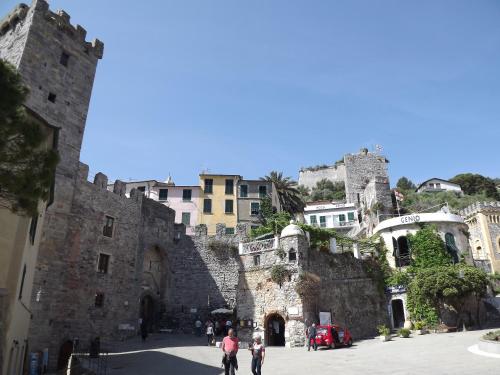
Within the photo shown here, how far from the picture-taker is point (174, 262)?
111ft

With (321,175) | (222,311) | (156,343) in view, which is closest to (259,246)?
(222,311)

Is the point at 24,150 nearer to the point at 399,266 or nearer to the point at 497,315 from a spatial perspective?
the point at 399,266

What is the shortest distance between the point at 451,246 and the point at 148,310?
2340cm

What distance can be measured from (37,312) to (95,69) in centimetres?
1751

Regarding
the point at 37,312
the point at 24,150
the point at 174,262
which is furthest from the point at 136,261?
the point at 24,150

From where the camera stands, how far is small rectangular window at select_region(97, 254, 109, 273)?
86.1 feet

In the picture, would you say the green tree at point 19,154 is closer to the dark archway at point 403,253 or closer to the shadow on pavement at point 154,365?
the shadow on pavement at point 154,365

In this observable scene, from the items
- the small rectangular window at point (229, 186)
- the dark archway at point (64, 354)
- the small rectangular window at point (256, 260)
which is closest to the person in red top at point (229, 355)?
the dark archway at point (64, 354)

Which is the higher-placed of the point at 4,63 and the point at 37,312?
the point at 4,63

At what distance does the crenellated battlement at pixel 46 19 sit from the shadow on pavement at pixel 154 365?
21.6m

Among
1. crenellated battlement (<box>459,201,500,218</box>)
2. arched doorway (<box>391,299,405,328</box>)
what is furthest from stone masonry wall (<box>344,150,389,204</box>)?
arched doorway (<box>391,299,405,328</box>)

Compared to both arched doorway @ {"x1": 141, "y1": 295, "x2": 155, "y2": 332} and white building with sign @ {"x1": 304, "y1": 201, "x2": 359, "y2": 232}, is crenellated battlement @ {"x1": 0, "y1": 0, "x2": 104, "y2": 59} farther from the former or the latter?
white building with sign @ {"x1": 304, "y1": 201, "x2": 359, "y2": 232}

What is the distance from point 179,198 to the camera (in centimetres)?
4406

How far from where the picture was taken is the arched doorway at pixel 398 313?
2962 cm
